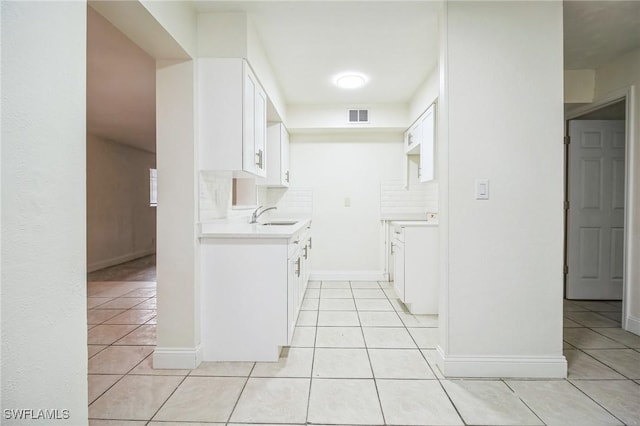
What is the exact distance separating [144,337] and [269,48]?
103 inches

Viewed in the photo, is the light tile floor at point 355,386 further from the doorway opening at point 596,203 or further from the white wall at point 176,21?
the white wall at point 176,21

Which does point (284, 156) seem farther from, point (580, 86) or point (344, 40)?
point (580, 86)

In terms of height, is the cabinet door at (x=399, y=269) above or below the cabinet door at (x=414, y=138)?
below

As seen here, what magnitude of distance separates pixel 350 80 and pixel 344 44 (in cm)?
63

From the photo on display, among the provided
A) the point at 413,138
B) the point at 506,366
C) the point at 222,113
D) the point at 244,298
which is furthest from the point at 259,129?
the point at 506,366

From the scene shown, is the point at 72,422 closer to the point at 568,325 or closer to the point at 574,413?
the point at 574,413

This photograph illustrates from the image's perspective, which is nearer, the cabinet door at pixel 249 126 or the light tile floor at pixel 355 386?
the light tile floor at pixel 355 386

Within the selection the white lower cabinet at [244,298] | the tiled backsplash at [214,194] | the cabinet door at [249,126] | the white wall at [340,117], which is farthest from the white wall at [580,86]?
the tiled backsplash at [214,194]

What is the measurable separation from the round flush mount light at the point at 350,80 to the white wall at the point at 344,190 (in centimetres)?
112

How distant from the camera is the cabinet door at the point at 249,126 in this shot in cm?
208

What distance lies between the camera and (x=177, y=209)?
1977 mm

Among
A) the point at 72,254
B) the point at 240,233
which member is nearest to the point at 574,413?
the point at 240,233

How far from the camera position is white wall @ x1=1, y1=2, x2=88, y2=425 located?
714 mm

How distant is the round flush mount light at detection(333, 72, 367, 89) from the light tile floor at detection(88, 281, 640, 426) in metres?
2.41
